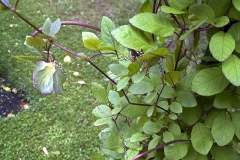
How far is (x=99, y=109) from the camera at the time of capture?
0.96 meters

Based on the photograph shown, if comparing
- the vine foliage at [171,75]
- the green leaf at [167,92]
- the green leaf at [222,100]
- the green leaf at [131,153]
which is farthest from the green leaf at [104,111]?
the green leaf at [222,100]

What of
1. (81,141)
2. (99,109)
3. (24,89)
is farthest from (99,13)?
(99,109)

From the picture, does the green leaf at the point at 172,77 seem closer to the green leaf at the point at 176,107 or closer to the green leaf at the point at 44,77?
the green leaf at the point at 176,107

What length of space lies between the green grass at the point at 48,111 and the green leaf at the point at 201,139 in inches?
46.5

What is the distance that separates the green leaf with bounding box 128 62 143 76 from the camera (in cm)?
69

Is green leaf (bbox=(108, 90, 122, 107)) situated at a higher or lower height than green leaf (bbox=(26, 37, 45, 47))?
lower

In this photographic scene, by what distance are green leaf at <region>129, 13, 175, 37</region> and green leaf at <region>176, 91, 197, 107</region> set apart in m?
0.18

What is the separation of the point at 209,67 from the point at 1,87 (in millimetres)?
2380

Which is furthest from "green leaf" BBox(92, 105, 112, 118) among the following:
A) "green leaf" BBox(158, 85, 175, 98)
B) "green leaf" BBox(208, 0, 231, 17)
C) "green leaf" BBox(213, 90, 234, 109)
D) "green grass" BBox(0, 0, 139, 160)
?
"green grass" BBox(0, 0, 139, 160)

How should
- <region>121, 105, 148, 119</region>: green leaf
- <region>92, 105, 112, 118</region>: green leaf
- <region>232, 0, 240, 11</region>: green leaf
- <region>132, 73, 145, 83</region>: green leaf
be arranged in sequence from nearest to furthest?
<region>232, 0, 240, 11</region>: green leaf, <region>132, 73, 145, 83</region>: green leaf, <region>121, 105, 148, 119</region>: green leaf, <region>92, 105, 112, 118</region>: green leaf

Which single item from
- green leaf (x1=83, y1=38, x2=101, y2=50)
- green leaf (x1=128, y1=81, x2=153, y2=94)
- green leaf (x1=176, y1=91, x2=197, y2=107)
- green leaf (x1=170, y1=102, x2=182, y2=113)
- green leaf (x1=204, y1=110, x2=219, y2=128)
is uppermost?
green leaf (x1=83, y1=38, x2=101, y2=50)

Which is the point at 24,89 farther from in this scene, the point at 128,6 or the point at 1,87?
the point at 128,6

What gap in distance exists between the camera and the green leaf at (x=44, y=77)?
0.74 metres

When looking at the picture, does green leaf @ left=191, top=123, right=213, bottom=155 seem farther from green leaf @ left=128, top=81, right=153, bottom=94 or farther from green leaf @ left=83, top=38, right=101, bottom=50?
green leaf @ left=83, top=38, right=101, bottom=50
